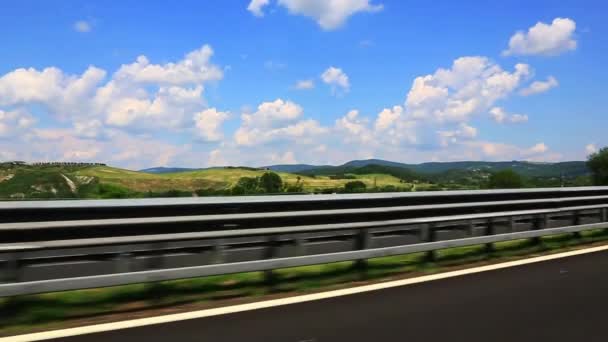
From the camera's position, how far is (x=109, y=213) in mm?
6586

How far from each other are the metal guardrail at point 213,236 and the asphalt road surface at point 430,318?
78 cm

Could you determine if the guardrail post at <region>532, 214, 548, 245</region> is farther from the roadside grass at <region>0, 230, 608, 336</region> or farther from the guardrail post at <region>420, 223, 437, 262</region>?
the guardrail post at <region>420, 223, 437, 262</region>

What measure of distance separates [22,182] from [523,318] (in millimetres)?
7691

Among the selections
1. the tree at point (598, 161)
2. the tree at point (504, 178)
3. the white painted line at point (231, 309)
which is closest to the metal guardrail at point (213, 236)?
the white painted line at point (231, 309)

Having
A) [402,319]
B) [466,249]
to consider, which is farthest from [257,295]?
[466,249]

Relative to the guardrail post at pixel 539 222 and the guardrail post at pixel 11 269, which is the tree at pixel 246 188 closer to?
the guardrail post at pixel 11 269

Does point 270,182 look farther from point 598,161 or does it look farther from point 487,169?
point 598,161

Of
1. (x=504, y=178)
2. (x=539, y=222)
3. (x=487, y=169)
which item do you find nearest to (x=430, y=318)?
(x=539, y=222)

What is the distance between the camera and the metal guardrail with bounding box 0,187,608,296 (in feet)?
18.4

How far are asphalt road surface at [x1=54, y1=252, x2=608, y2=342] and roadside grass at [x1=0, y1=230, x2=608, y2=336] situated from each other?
25.1 inches

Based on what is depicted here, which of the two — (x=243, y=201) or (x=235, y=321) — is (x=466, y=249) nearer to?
(x=243, y=201)

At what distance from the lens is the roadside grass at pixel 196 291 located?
5.44 m

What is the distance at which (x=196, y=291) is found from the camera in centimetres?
654

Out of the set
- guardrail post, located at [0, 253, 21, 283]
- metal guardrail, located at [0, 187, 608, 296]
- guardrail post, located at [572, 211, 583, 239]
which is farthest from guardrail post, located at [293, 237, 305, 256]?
guardrail post, located at [572, 211, 583, 239]
